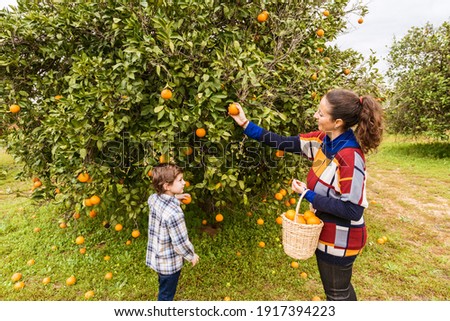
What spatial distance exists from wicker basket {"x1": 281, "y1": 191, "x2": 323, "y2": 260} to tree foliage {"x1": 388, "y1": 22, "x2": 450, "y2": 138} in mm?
8493

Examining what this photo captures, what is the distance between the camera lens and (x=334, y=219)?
2.15 metres

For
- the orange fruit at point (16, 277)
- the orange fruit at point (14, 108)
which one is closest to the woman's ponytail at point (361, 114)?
the orange fruit at point (14, 108)

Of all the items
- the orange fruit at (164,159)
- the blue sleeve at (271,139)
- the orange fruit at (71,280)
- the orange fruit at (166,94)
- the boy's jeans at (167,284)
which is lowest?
the orange fruit at (71,280)

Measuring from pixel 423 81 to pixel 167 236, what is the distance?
425 inches

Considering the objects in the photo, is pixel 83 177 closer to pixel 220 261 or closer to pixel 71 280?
pixel 71 280

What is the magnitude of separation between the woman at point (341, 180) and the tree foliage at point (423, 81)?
8165mm

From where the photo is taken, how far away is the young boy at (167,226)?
2.38m

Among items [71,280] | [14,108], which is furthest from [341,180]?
[71,280]

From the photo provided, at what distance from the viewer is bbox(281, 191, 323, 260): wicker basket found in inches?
82.4

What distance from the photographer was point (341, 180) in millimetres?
1998

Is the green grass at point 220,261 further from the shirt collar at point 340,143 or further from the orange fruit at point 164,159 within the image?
the shirt collar at point 340,143

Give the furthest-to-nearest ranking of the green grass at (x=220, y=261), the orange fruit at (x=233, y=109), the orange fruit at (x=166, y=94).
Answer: the green grass at (x=220, y=261) → the orange fruit at (x=233, y=109) → the orange fruit at (x=166, y=94)

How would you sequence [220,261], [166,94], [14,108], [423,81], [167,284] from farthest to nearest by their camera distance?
[423,81], [220,261], [14,108], [167,284], [166,94]

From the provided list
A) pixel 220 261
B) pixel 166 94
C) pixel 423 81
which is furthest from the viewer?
pixel 423 81
